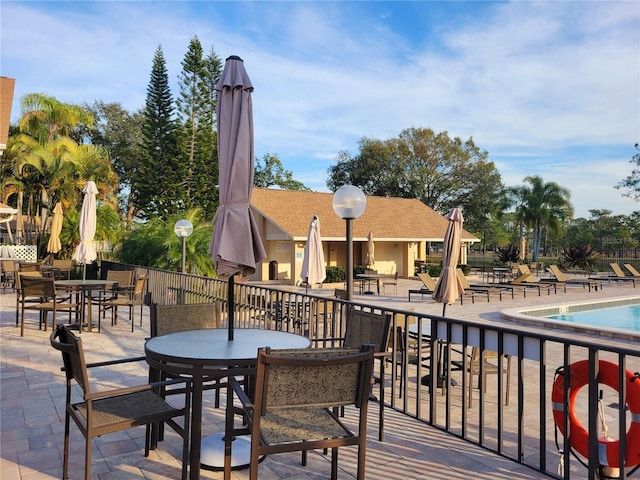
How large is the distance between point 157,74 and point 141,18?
68.2 feet

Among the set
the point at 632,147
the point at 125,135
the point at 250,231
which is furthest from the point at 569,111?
the point at 125,135

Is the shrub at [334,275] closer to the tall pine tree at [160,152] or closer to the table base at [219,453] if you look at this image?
the tall pine tree at [160,152]

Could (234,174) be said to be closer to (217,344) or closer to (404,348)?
(217,344)

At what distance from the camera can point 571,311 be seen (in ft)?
47.3

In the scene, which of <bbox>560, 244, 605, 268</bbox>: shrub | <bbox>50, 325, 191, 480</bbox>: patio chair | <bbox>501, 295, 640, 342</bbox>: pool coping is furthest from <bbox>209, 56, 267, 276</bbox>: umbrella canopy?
<bbox>560, 244, 605, 268</bbox>: shrub

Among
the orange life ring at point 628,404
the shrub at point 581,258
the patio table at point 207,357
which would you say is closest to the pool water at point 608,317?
the orange life ring at point 628,404

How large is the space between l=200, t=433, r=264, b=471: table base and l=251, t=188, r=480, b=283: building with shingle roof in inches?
722

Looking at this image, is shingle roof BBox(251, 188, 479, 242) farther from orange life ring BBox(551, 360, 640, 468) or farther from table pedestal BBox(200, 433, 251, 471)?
orange life ring BBox(551, 360, 640, 468)

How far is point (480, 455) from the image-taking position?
3453 mm

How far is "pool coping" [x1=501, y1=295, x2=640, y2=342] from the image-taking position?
31.5ft

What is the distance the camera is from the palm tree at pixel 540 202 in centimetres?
3769

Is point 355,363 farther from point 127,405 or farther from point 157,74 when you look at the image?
point 157,74

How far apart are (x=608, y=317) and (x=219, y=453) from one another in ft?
45.2

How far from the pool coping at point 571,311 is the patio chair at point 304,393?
909 centimetres
